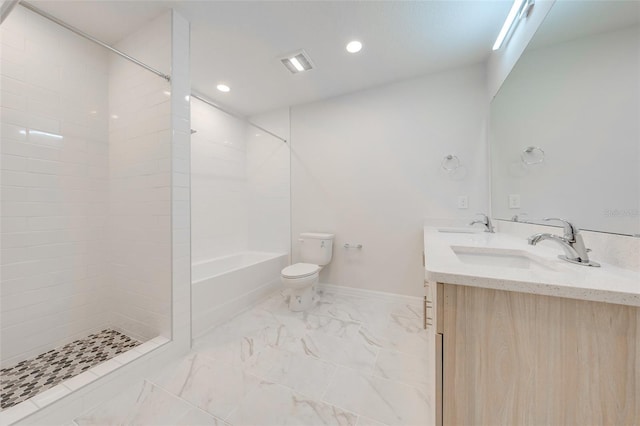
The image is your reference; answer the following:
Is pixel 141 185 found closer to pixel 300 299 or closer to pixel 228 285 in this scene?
pixel 228 285

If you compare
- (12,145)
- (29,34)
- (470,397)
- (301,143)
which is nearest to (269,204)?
(301,143)

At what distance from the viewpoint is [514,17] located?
1472 mm

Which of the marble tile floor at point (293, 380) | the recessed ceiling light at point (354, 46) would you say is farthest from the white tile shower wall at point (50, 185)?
the recessed ceiling light at point (354, 46)

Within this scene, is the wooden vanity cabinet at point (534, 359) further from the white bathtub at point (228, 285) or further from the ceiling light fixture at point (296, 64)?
the ceiling light fixture at point (296, 64)

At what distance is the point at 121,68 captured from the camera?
1831mm

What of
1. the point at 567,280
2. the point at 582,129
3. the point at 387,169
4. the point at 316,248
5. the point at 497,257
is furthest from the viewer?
the point at 316,248

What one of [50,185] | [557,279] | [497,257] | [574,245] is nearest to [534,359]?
[557,279]

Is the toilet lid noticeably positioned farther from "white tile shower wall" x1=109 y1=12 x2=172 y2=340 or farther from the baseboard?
"white tile shower wall" x1=109 y1=12 x2=172 y2=340

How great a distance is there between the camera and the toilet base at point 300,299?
221 centimetres

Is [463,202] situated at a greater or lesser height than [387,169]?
lesser

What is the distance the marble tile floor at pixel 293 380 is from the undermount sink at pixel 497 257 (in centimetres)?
52

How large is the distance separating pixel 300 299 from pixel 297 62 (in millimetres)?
2275

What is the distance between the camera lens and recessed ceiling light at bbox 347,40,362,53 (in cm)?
183

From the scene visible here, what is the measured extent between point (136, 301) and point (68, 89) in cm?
173
